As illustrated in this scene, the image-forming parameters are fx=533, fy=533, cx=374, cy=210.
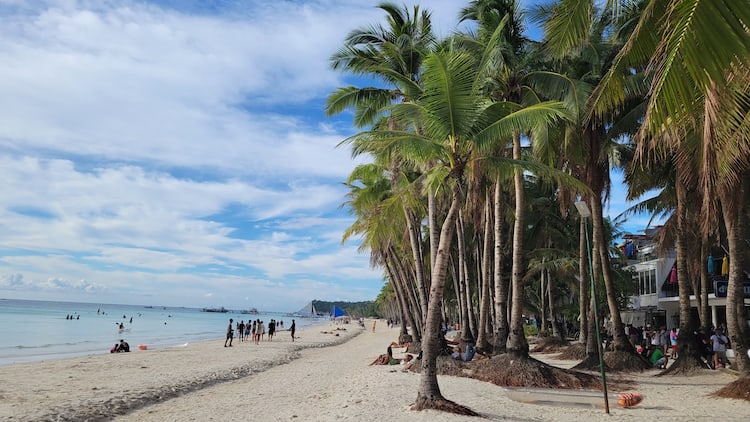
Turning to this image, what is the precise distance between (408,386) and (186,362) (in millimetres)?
13553

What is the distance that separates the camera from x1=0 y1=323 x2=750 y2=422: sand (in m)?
9.53

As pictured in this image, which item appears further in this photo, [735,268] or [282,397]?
[282,397]

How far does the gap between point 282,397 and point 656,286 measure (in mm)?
30486

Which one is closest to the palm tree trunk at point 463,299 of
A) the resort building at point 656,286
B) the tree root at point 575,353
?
the tree root at point 575,353

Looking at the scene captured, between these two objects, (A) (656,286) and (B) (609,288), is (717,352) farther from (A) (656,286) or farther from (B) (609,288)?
(A) (656,286)

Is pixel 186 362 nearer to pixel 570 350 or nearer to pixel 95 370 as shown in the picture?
pixel 95 370

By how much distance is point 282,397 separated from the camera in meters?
12.9

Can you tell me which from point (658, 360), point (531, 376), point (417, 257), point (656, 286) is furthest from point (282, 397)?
point (656, 286)

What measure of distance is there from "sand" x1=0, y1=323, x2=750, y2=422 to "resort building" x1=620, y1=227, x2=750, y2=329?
1606 cm

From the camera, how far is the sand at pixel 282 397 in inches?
375

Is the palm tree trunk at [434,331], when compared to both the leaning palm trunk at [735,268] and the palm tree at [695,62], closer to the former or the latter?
the palm tree at [695,62]

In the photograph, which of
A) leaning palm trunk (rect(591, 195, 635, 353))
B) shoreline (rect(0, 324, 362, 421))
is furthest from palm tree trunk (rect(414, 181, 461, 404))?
leaning palm trunk (rect(591, 195, 635, 353))

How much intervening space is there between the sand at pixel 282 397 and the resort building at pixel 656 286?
632 inches

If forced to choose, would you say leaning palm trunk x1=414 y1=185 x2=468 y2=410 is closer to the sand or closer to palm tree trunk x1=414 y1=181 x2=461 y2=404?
palm tree trunk x1=414 y1=181 x2=461 y2=404
